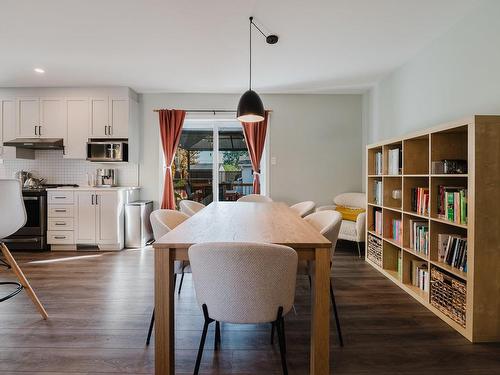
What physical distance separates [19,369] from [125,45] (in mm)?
3045

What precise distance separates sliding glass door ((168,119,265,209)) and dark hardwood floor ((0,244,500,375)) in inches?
93.7

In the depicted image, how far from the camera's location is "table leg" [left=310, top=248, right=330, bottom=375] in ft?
4.50

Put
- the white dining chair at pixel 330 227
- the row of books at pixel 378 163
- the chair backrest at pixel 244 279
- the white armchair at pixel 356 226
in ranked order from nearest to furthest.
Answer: the chair backrest at pixel 244 279 → the white dining chair at pixel 330 227 → the row of books at pixel 378 163 → the white armchair at pixel 356 226

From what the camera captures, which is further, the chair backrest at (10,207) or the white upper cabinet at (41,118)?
the white upper cabinet at (41,118)

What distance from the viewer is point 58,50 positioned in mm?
3287

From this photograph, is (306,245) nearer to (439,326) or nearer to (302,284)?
(439,326)

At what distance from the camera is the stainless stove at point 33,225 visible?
409 cm

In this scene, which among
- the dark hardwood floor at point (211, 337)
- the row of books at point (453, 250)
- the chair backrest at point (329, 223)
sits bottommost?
the dark hardwood floor at point (211, 337)

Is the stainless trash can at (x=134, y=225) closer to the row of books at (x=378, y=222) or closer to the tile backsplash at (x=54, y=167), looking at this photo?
the tile backsplash at (x=54, y=167)

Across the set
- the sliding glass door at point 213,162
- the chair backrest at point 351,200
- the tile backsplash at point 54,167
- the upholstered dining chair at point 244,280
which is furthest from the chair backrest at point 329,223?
the tile backsplash at point 54,167

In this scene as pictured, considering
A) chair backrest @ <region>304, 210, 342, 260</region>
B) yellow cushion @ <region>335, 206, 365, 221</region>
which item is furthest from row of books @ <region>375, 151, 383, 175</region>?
chair backrest @ <region>304, 210, 342, 260</region>

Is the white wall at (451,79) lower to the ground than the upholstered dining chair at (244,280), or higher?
higher

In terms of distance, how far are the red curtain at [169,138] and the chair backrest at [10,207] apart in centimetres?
271

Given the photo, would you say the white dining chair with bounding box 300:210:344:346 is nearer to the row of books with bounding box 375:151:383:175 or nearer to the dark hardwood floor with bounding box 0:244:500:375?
the dark hardwood floor with bounding box 0:244:500:375
